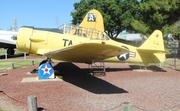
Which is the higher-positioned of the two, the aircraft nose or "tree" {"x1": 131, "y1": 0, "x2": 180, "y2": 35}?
"tree" {"x1": 131, "y1": 0, "x2": 180, "y2": 35}

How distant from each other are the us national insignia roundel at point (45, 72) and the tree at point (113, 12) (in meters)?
29.0

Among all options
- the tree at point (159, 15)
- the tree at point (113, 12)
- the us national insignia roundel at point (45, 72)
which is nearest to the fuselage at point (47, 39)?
the us national insignia roundel at point (45, 72)

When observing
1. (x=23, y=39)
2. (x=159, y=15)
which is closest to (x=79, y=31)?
(x=23, y=39)

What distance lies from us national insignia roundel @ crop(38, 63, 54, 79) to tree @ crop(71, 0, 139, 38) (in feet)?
95.2

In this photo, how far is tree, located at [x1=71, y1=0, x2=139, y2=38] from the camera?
37.7m

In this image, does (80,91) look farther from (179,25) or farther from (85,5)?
(85,5)

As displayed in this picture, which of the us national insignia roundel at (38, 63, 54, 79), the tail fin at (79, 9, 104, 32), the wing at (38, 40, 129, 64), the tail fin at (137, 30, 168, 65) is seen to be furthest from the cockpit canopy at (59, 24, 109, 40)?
the tail fin at (79, 9, 104, 32)

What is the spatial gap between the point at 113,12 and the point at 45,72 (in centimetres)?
3029

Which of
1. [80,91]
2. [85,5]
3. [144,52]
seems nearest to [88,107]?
[80,91]

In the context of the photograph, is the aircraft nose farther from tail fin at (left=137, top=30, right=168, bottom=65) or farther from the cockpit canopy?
tail fin at (left=137, top=30, right=168, bottom=65)

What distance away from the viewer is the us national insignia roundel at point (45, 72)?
9555 millimetres

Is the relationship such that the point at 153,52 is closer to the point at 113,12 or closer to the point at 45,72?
the point at 45,72

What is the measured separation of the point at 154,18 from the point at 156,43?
8.41 metres

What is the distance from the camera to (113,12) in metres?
38.2
